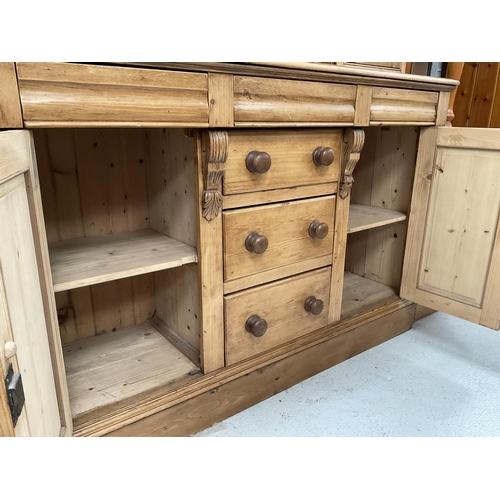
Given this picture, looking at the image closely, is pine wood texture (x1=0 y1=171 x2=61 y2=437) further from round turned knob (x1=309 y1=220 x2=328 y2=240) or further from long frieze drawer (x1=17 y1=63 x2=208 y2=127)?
round turned knob (x1=309 y1=220 x2=328 y2=240)

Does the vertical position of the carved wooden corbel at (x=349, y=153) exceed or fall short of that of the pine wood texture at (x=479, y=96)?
it falls short

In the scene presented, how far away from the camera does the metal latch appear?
0.47 m

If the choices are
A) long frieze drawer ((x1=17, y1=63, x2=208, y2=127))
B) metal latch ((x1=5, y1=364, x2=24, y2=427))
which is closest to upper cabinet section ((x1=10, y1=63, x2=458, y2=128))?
long frieze drawer ((x1=17, y1=63, x2=208, y2=127))

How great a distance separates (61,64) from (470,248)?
1.38m

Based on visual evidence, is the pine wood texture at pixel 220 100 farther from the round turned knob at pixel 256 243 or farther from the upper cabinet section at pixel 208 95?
the round turned knob at pixel 256 243

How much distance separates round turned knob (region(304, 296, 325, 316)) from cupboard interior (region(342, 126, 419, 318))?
0.26 metres

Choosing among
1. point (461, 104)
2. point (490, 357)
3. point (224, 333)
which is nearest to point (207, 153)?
point (224, 333)

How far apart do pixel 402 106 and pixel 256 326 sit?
922 mm

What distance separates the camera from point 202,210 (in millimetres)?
1064

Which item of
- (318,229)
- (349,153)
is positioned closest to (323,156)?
(349,153)

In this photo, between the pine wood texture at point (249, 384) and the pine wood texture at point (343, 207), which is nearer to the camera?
the pine wood texture at point (249, 384)

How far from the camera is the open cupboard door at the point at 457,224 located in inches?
53.6

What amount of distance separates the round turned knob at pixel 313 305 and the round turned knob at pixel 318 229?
0.73 ft

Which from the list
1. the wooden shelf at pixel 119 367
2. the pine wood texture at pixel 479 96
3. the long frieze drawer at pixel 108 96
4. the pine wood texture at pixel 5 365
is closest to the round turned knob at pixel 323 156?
the long frieze drawer at pixel 108 96
